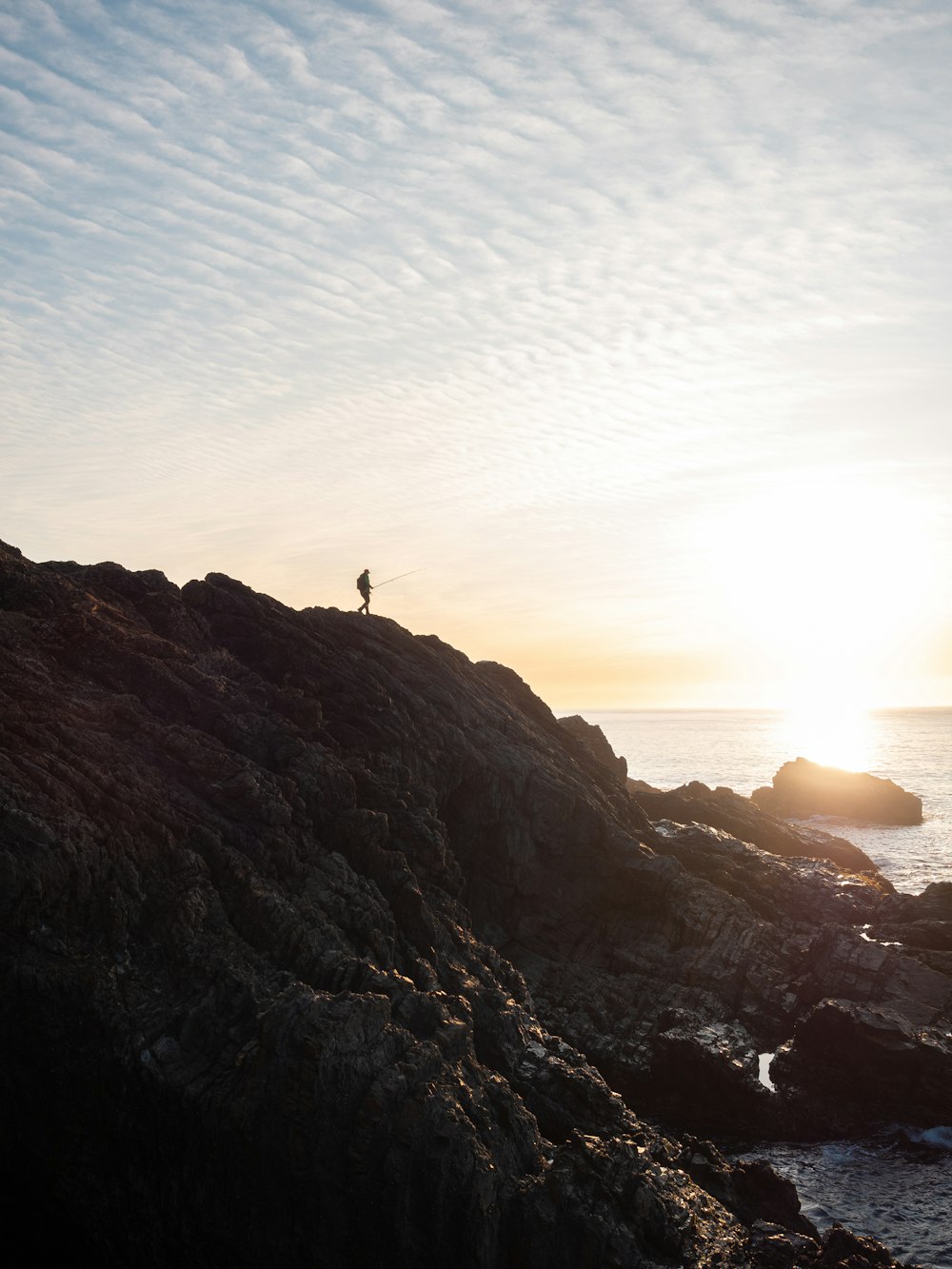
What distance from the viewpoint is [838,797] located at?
324 feet

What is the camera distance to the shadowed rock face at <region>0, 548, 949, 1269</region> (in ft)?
61.2

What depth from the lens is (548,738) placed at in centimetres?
4734

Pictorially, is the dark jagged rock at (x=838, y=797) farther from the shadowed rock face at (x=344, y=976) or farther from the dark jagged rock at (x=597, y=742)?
the shadowed rock face at (x=344, y=976)

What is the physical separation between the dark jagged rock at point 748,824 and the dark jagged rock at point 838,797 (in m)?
33.1

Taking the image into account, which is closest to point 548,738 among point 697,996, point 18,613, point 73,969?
point 697,996

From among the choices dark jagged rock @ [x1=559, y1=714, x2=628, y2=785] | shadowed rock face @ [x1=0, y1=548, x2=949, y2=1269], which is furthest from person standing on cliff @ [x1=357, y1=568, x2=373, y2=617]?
dark jagged rock @ [x1=559, y1=714, x2=628, y2=785]

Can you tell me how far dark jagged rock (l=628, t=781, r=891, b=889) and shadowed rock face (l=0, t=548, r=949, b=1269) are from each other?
1860cm

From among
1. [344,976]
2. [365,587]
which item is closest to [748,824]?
[365,587]

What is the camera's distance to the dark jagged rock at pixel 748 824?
199ft

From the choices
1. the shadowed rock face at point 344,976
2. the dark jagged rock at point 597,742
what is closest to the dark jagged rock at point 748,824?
the dark jagged rock at point 597,742

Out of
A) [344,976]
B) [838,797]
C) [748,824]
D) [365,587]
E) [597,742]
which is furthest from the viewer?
[838,797]

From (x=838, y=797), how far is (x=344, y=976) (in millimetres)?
87494

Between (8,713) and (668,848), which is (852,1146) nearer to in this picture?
(668,848)

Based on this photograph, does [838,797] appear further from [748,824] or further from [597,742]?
[597,742]
